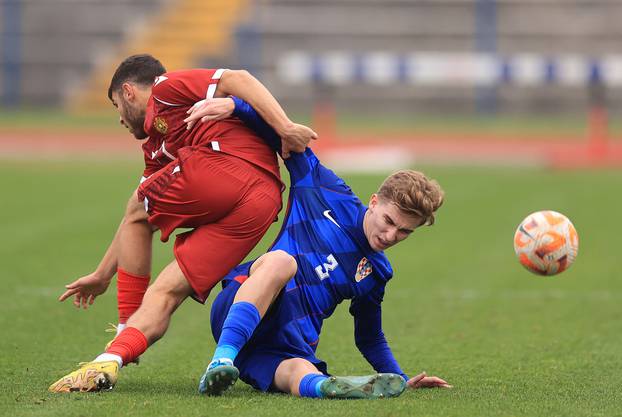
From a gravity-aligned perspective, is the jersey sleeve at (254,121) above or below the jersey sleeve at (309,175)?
above

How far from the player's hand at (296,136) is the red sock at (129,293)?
106 centimetres

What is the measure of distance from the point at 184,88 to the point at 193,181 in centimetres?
44

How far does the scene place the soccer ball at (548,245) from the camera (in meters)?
5.57

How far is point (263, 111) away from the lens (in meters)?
5.22

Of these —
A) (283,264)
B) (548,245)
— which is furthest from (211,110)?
(548,245)

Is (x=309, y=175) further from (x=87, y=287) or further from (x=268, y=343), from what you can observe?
(x=87, y=287)

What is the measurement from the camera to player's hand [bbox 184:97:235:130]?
16.9 feet

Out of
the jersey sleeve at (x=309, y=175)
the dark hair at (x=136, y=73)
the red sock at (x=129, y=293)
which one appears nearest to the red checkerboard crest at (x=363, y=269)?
the jersey sleeve at (x=309, y=175)

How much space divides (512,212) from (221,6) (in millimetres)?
20211

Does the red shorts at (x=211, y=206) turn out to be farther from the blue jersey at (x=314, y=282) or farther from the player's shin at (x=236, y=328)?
the player's shin at (x=236, y=328)

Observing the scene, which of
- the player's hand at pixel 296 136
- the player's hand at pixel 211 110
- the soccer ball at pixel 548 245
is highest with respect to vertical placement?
the player's hand at pixel 211 110

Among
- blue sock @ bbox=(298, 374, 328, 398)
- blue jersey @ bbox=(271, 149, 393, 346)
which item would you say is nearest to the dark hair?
blue jersey @ bbox=(271, 149, 393, 346)

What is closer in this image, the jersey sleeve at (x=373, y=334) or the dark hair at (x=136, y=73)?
the jersey sleeve at (x=373, y=334)

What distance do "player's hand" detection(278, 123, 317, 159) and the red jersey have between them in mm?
268
